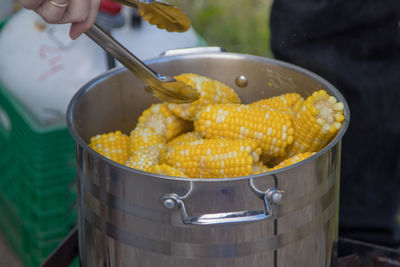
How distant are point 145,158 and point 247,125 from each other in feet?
0.62

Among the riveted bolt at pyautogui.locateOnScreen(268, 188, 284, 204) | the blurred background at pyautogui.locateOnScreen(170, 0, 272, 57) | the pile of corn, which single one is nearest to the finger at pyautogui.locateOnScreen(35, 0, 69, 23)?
the pile of corn

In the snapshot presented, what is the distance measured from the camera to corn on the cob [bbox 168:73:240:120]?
41.1 inches

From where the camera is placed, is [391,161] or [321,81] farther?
[391,161]

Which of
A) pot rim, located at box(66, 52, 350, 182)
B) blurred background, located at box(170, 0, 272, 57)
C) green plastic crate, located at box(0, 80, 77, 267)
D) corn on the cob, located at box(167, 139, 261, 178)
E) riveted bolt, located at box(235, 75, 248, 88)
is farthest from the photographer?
blurred background, located at box(170, 0, 272, 57)

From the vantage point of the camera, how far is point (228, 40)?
291cm

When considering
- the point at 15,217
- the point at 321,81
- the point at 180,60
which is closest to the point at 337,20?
the point at 321,81

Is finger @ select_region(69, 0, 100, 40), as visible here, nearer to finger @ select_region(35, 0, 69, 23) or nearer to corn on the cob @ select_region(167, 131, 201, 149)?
finger @ select_region(35, 0, 69, 23)

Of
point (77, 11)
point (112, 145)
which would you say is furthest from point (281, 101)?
point (77, 11)

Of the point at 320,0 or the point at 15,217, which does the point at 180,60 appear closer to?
the point at 320,0

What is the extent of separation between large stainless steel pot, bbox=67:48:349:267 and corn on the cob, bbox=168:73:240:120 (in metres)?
0.22

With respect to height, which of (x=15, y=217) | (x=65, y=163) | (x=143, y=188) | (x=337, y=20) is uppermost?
(x=337, y=20)

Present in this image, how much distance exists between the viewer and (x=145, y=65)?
945 mm

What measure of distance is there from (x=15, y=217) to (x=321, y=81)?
3.82ft

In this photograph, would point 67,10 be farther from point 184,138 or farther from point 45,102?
point 45,102
